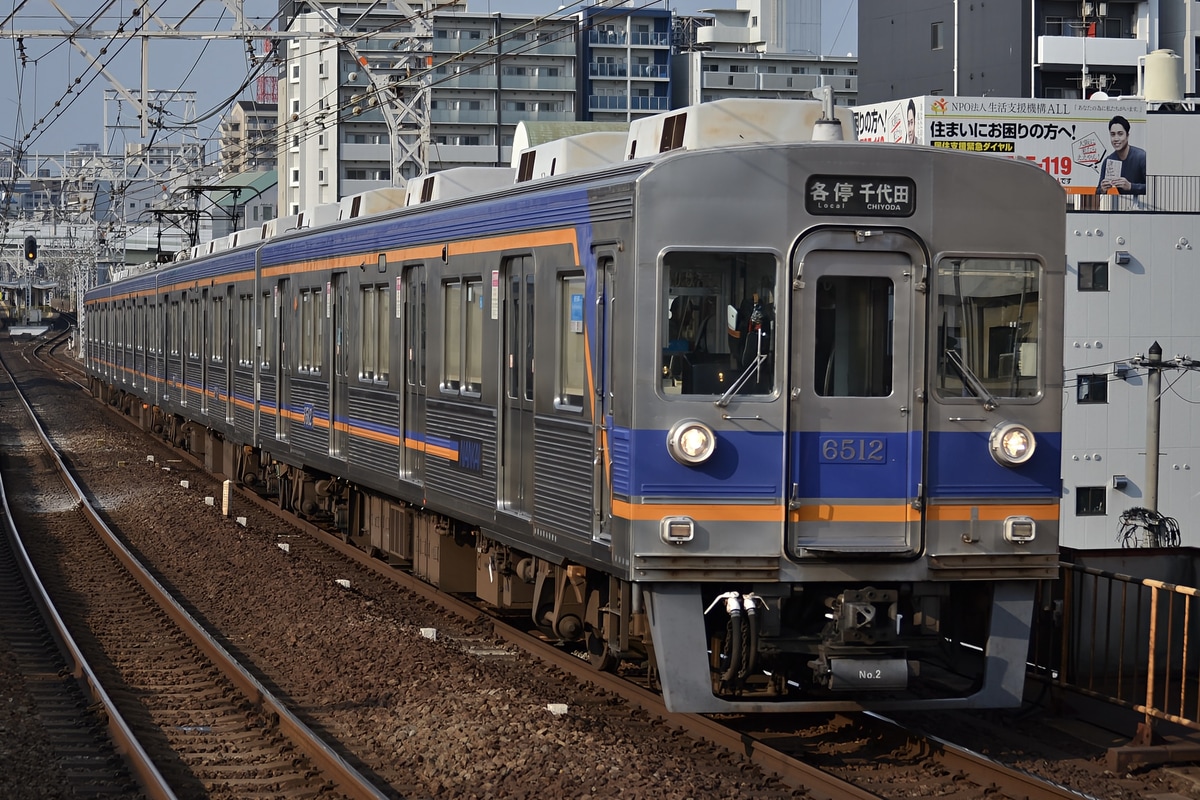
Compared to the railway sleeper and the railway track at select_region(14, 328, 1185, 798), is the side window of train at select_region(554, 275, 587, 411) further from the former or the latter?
the railway track at select_region(14, 328, 1185, 798)

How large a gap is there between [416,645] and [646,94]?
3094 inches

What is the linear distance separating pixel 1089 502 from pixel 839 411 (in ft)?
85.9

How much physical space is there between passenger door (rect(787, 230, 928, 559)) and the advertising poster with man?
98.5ft

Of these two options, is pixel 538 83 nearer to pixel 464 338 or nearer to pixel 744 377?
pixel 464 338

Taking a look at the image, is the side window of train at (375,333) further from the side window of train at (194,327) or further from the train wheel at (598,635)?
the side window of train at (194,327)

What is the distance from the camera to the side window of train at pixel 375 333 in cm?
1201

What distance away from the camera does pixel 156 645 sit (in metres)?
10.8

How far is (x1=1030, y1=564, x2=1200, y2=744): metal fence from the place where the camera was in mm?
8336

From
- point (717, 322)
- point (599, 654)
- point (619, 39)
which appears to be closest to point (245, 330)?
point (599, 654)

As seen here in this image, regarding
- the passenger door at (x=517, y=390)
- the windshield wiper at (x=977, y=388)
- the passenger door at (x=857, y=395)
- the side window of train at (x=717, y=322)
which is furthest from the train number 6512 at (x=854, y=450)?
the passenger door at (x=517, y=390)

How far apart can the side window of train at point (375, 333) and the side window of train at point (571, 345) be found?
3.90m

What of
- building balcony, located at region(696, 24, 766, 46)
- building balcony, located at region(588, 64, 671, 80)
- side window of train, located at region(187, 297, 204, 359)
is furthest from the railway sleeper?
building balcony, located at region(696, 24, 766, 46)

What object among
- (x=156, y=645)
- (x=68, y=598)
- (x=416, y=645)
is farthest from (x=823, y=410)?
(x=68, y=598)

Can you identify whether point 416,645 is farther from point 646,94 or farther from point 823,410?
point 646,94
